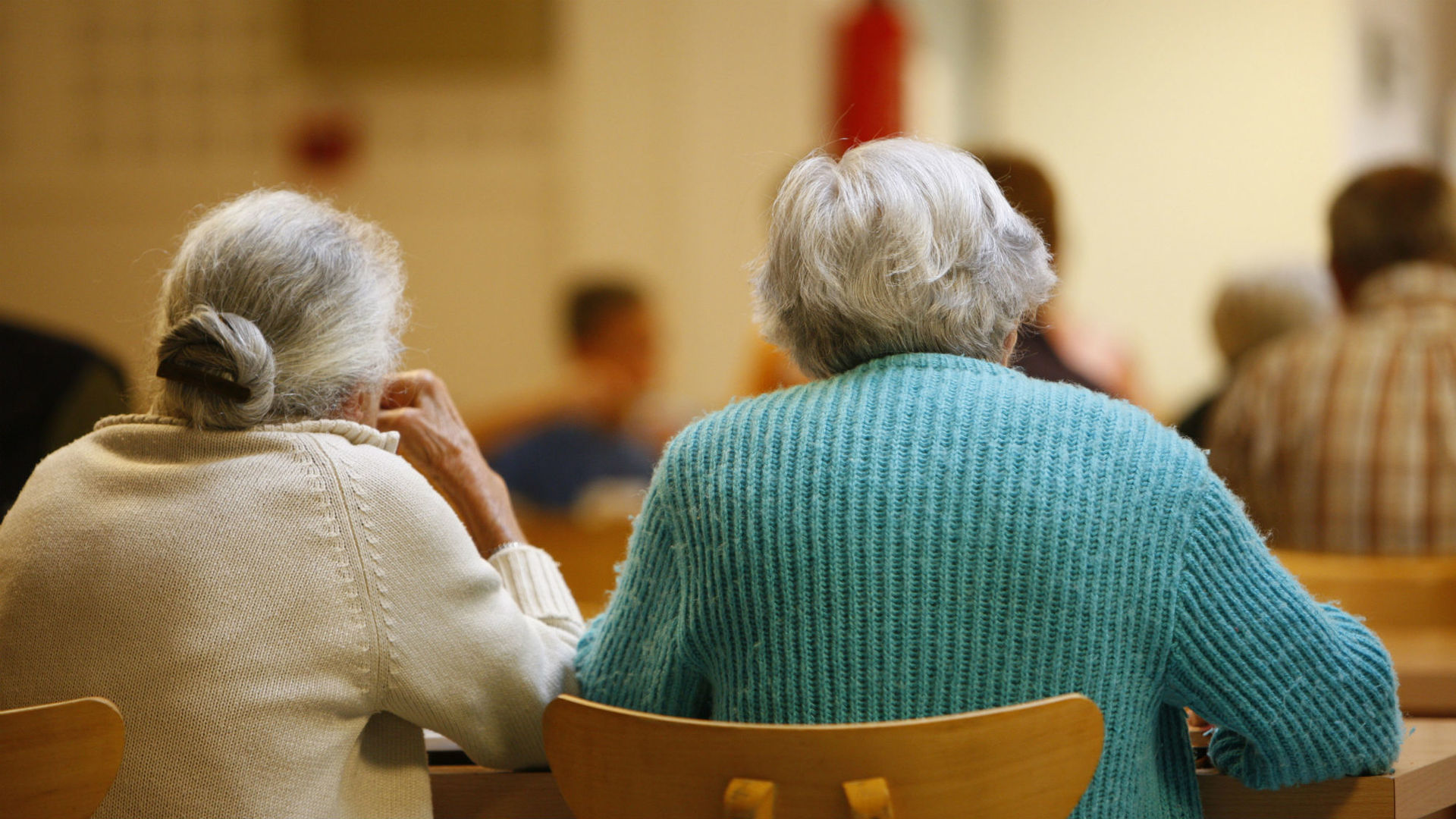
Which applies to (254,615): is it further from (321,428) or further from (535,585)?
(535,585)

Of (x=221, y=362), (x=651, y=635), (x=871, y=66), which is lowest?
(x=651, y=635)

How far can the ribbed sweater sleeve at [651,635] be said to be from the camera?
1121 mm

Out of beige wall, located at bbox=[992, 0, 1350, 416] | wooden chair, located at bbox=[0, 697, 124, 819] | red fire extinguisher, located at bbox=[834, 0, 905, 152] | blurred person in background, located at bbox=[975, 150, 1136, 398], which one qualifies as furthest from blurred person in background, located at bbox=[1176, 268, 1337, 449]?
wooden chair, located at bbox=[0, 697, 124, 819]

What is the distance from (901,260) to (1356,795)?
553 mm

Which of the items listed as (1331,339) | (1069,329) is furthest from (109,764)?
(1069,329)

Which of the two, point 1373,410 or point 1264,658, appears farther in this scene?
point 1373,410

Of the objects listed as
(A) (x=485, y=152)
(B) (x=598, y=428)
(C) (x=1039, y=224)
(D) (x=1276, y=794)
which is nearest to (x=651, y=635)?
(D) (x=1276, y=794)

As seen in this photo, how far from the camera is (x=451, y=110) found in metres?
4.95

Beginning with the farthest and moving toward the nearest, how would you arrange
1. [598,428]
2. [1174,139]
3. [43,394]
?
[1174,139], [598,428], [43,394]

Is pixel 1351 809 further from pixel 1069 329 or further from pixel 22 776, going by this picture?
pixel 1069 329

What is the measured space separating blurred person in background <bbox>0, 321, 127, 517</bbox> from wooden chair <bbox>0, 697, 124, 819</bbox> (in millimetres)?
876

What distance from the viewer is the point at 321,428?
1.12 m

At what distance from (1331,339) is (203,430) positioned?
1933 mm

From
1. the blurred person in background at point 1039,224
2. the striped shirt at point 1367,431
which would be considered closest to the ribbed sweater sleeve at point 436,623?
the blurred person in background at point 1039,224
